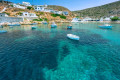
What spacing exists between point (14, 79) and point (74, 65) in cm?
1039

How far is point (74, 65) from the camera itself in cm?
1290

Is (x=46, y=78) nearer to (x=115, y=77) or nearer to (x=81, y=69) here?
(x=81, y=69)

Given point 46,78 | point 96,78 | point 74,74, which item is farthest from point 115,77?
point 46,78

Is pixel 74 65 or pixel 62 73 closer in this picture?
pixel 62 73

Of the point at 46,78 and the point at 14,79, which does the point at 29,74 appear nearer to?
the point at 14,79

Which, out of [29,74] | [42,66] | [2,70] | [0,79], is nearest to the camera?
[0,79]

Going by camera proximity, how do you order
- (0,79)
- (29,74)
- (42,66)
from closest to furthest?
(0,79) < (29,74) < (42,66)

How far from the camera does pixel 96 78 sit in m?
9.81

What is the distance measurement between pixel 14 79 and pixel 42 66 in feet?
14.9

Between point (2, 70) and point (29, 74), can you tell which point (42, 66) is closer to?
point (29, 74)

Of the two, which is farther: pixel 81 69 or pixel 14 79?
pixel 81 69

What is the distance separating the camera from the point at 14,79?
9.45 meters

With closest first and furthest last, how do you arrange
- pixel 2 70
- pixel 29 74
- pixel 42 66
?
pixel 29 74, pixel 2 70, pixel 42 66

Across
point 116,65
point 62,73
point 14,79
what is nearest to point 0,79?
point 14,79
